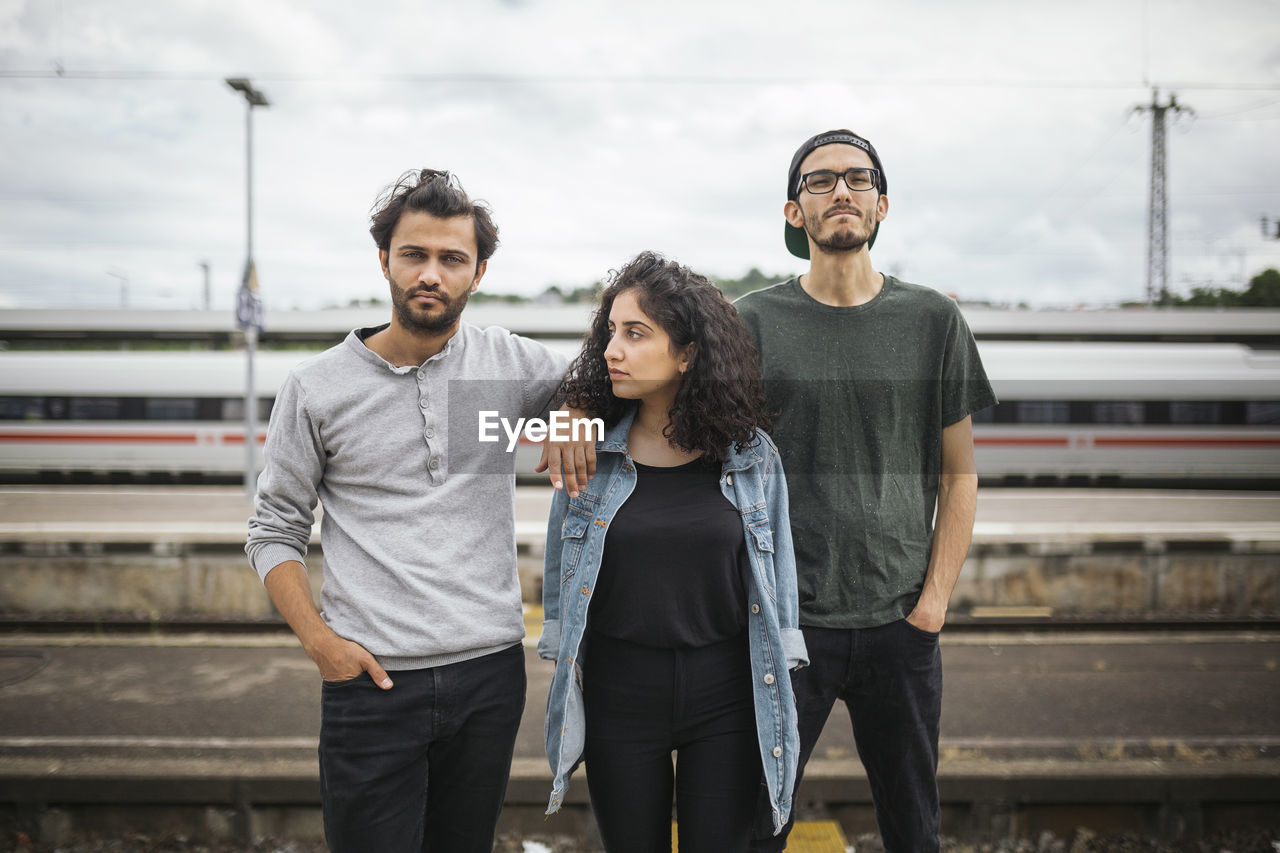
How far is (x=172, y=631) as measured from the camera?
6.54 meters

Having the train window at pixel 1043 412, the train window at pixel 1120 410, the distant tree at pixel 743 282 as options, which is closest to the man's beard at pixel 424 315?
the distant tree at pixel 743 282

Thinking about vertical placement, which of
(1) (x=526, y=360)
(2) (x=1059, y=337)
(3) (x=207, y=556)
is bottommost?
(3) (x=207, y=556)

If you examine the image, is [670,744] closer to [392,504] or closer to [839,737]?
[392,504]

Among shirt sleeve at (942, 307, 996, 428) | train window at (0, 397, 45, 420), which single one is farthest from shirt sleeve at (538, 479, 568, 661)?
train window at (0, 397, 45, 420)

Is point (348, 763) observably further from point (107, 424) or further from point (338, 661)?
point (107, 424)

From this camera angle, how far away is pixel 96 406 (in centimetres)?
1562

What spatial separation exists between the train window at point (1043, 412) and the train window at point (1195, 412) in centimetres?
213

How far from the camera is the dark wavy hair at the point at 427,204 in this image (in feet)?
6.69

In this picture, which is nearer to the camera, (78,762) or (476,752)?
(476,752)

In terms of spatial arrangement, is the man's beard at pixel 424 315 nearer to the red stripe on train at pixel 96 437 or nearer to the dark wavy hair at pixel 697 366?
the dark wavy hair at pixel 697 366

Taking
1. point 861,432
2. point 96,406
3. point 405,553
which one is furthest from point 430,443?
point 96,406

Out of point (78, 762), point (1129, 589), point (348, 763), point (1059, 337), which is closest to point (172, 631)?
point (78, 762)

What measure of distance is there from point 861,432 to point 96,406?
59.2 feet

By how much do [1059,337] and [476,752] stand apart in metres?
20.9
